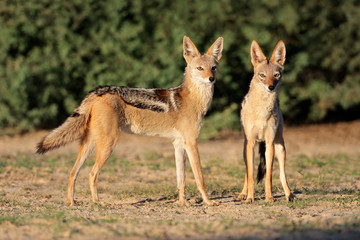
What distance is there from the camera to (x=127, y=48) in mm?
14758

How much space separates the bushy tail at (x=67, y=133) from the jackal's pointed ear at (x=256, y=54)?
2.56m

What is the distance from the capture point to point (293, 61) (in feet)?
51.6

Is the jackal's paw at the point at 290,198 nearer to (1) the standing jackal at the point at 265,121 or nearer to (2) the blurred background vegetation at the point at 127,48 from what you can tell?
(1) the standing jackal at the point at 265,121

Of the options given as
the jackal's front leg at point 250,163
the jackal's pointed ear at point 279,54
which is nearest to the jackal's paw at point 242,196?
the jackal's front leg at point 250,163

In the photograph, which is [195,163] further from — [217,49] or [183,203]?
[217,49]

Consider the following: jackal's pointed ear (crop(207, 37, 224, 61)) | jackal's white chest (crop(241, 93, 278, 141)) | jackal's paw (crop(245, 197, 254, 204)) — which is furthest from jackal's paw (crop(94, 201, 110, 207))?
jackal's pointed ear (crop(207, 37, 224, 61))

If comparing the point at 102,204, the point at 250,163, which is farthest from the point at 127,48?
the point at 102,204

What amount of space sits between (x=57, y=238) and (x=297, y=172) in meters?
6.46

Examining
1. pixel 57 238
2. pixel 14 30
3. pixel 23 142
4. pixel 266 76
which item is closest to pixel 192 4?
pixel 14 30

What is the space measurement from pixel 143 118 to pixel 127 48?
7.59m

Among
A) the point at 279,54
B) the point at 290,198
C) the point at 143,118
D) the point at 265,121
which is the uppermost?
the point at 279,54

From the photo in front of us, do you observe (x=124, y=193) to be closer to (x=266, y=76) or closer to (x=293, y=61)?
(x=266, y=76)

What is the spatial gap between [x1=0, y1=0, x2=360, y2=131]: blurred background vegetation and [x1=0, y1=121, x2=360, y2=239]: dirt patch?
1.19 metres

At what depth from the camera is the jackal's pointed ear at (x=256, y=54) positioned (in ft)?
26.2
